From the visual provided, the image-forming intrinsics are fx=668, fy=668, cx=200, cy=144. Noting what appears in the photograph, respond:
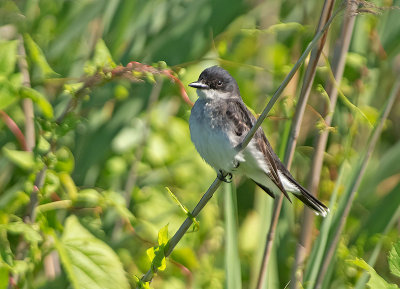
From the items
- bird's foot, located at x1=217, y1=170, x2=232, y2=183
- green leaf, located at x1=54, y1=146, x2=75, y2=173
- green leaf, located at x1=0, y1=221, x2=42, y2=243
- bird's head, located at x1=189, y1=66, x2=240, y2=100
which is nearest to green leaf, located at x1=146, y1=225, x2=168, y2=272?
bird's foot, located at x1=217, y1=170, x2=232, y2=183

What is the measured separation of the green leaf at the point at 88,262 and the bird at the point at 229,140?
49 centimetres

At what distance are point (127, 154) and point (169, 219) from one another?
0.40 metres

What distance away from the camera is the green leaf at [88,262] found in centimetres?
201

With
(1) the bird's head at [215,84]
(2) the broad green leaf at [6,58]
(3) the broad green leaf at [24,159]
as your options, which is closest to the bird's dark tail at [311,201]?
(1) the bird's head at [215,84]

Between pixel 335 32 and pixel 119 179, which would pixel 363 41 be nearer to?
pixel 335 32

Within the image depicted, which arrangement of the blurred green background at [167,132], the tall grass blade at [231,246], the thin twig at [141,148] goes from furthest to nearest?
the thin twig at [141,148] < the blurred green background at [167,132] < the tall grass blade at [231,246]

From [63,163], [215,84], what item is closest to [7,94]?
[63,163]

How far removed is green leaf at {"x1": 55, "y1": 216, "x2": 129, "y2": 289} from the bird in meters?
0.49

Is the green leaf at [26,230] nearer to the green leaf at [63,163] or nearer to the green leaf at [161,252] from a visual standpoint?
the green leaf at [63,163]

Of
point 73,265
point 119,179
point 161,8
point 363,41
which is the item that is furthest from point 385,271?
point 73,265

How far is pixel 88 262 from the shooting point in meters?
2.05

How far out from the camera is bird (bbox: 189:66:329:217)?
7.64 ft

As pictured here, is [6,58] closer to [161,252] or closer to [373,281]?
[161,252]

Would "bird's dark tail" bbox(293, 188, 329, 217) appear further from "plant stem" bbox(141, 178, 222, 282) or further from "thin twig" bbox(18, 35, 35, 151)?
"thin twig" bbox(18, 35, 35, 151)
